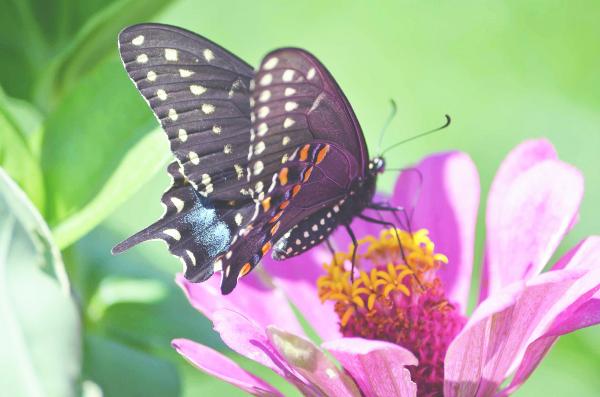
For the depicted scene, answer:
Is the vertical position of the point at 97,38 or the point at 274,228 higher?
the point at 97,38

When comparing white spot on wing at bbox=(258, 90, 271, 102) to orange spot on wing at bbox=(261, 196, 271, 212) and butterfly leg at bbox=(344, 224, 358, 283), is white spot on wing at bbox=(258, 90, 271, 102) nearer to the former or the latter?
orange spot on wing at bbox=(261, 196, 271, 212)

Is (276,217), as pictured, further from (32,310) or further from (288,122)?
(32,310)

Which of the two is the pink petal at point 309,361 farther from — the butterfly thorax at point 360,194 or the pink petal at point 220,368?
the butterfly thorax at point 360,194

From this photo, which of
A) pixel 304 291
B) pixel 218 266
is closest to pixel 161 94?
pixel 218 266

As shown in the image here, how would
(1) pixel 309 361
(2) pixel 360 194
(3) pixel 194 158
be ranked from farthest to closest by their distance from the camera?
1. (2) pixel 360 194
2. (3) pixel 194 158
3. (1) pixel 309 361

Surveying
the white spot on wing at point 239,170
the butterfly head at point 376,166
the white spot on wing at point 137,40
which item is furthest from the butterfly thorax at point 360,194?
the white spot on wing at point 137,40

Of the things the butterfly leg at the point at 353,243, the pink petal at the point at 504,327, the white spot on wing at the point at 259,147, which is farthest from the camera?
the butterfly leg at the point at 353,243

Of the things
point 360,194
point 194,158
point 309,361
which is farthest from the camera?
point 360,194
